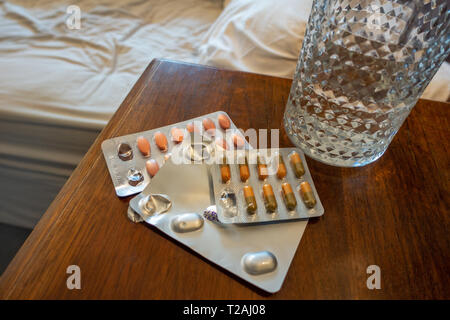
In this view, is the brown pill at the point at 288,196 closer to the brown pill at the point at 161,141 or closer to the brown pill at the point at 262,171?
the brown pill at the point at 262,171

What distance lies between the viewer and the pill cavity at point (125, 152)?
0.32 metres

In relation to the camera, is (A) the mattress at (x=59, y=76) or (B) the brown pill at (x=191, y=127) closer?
(B) the brown pill at (x=191, y=127)

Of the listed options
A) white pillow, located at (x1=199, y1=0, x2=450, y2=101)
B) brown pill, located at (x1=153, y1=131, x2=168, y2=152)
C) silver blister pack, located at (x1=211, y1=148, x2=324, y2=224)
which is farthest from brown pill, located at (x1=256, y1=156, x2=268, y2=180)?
white pillow, located at (x1=199, y1=0, x2=450, y2=101)

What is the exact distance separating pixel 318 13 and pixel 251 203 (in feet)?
0.61

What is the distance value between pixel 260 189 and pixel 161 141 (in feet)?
0.40

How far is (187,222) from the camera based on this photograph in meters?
0.27

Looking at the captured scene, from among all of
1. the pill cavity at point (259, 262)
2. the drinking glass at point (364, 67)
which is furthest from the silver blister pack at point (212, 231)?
the drinking glass at point (364, 67)

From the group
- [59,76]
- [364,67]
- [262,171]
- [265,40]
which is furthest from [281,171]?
[59,76]

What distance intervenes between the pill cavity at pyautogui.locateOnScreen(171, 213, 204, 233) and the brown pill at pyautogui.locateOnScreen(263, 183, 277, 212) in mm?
64

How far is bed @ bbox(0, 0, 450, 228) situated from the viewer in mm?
547

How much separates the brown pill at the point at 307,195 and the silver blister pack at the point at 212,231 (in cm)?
2

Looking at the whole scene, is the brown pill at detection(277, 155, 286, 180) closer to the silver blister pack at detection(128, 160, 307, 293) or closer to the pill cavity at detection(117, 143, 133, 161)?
the silver blister pack at detection(128, 160, 307, 293)
